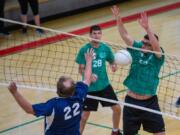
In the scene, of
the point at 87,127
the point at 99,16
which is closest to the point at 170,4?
the point at 99,16

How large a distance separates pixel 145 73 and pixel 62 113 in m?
1.41

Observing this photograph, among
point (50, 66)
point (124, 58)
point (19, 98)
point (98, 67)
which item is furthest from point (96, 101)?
point (50, 66)

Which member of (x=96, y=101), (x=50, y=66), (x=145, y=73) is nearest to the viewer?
(x=145, y=73)

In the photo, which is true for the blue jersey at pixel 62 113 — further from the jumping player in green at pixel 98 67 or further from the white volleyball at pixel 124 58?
the jumping player in green at pixel 98 67

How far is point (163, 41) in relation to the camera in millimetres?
10719

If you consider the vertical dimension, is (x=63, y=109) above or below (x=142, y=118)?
above

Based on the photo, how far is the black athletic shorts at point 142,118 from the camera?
19.0ft

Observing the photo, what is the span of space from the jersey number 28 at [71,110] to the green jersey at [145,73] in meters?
1.15

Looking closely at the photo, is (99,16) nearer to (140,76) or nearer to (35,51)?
(35,51)

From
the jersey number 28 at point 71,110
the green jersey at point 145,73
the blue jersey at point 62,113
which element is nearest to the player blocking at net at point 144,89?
the green jersey at point 145,73

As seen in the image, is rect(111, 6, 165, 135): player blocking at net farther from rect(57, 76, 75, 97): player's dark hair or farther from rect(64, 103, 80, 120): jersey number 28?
rect(57, 76, 75, 97): player's dark hair

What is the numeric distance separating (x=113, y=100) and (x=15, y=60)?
395cm

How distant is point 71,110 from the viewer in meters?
4.80

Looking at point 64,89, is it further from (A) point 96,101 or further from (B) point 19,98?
(A) point 96,101
